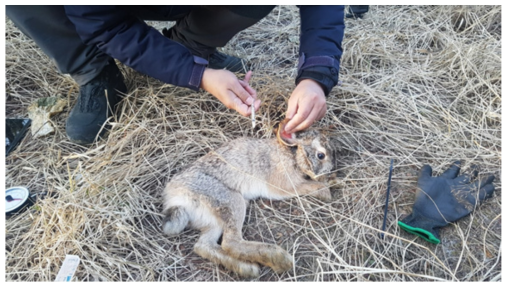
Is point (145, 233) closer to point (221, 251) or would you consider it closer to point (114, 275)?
point (114, 275)

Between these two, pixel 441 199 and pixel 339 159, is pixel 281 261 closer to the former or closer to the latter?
pixel 339 159

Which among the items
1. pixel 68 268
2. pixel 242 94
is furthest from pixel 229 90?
pixel 68 268

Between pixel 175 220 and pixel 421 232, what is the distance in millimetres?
1344

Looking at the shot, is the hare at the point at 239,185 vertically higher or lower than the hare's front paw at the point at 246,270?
higher

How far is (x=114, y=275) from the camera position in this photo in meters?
1.90

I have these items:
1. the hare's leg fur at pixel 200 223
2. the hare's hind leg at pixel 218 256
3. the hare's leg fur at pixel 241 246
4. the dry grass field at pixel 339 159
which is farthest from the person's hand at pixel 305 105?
the hare's hind leg at pixel 218 256

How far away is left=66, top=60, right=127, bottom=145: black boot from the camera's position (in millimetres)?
2711

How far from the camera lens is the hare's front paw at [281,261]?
191cm

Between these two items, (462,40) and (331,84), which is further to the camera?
(462,40)

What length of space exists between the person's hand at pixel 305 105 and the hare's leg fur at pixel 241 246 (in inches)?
24.0

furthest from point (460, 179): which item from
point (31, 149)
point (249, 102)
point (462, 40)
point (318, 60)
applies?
point (31, 149)

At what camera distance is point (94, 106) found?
280 centimetres

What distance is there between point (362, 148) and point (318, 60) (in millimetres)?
691

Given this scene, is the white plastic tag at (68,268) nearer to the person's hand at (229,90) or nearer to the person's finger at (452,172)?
the person's hand at (229,90)
